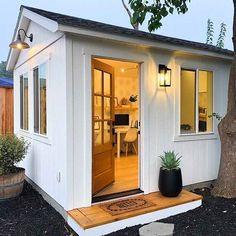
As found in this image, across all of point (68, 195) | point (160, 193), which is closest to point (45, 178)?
point (68, 195)

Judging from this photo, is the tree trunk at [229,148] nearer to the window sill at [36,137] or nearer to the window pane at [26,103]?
the window sill at [36,137]

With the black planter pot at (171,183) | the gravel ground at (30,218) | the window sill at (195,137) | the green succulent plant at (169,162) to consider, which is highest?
the window sill at (195,137)

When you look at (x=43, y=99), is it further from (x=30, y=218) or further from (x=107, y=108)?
(x=30, y=218)

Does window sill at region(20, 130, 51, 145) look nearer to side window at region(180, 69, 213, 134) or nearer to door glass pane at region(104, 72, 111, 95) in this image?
door glass pane at region(104, 72, 111, 95)

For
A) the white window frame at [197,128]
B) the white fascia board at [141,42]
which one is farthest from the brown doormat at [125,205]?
the white fascia board at [141,42]

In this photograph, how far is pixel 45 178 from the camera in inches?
179

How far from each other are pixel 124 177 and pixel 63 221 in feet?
Result: 6.09

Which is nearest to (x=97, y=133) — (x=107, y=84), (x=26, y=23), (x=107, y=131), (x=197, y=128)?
(x=107, y=131)

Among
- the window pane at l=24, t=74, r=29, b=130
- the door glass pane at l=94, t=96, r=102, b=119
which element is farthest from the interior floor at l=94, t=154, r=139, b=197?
the window pane at l=24, t=74, r=29, b=130

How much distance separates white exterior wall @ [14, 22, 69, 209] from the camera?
3730 millimetres

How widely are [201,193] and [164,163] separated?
1.12 metres

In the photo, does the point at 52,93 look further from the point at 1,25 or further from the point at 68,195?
the point at 1,25

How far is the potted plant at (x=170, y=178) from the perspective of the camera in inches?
165

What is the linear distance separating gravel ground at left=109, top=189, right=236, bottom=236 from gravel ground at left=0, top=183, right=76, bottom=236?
810 millimetres
